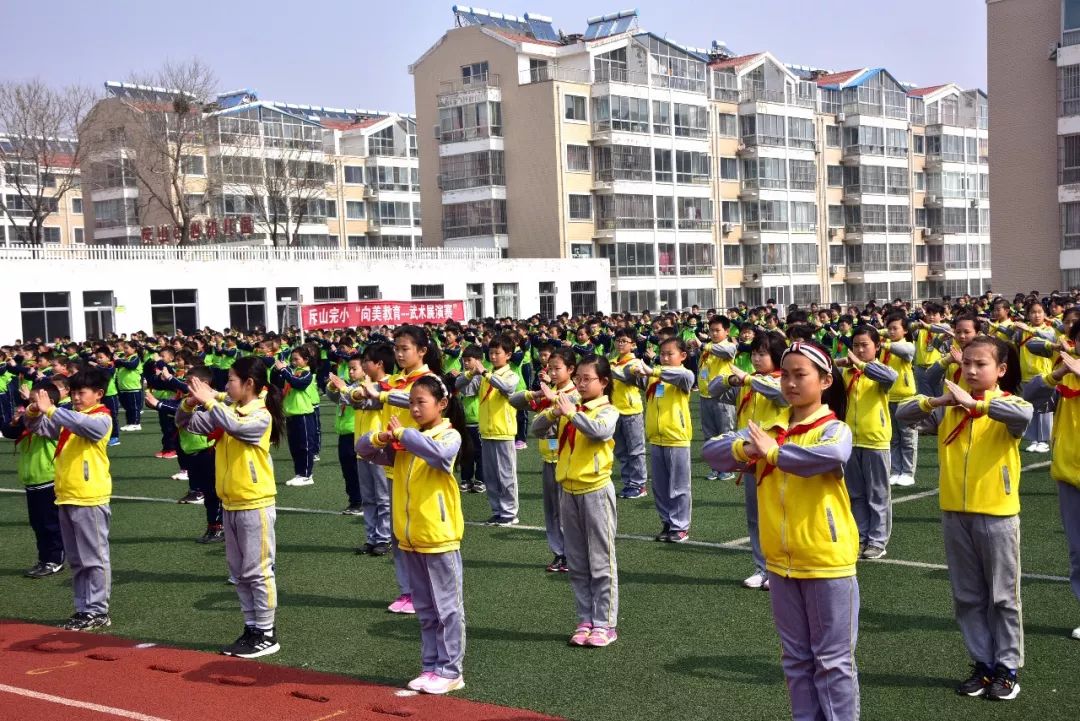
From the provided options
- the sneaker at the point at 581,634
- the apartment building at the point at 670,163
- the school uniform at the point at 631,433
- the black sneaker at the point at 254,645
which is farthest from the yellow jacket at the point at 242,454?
the apartment building at the point at 670,163

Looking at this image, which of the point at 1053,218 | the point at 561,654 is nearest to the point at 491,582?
the point at 561,654

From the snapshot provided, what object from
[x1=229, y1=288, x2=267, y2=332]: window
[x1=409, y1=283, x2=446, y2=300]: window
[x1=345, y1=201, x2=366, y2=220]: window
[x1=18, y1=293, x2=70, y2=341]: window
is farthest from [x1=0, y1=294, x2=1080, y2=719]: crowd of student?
[x1=345, y1=201, x2=366, y2=220]: window

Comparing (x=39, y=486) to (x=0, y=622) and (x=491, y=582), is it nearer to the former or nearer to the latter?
(x=0, y=622)

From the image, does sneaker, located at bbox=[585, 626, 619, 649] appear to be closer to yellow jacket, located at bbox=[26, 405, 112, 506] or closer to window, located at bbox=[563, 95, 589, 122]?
yellow jacket, located at bbox=[26, 405, 112, 506]

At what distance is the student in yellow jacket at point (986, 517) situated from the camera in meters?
5.88

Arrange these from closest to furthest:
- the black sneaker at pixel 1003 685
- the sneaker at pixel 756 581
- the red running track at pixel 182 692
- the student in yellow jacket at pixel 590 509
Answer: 1. the black sneaker at pixel 1003 685
2. the red running track at pixel 182 692
3. the student in yellow jacket at pixel 590 509
4. the sneaker at pixel 756 581

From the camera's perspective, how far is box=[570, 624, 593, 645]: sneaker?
23.1 feet

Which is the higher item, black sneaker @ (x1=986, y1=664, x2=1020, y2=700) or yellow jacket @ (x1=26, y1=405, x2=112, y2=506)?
yellow jacket @ (x1=26, y1=405, x2=112, y2=506)

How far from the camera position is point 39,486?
9.69 meters

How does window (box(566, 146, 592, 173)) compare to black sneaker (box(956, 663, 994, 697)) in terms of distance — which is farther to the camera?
window (box(566, 146, 592, 173))

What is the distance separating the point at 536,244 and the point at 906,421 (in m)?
46.2

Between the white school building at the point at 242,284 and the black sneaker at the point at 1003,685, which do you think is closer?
the black sneaker at the point at 1003,685

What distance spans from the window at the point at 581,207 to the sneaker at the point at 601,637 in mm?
45093

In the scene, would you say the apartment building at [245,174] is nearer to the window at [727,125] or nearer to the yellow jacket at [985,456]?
the window at [727,125]
